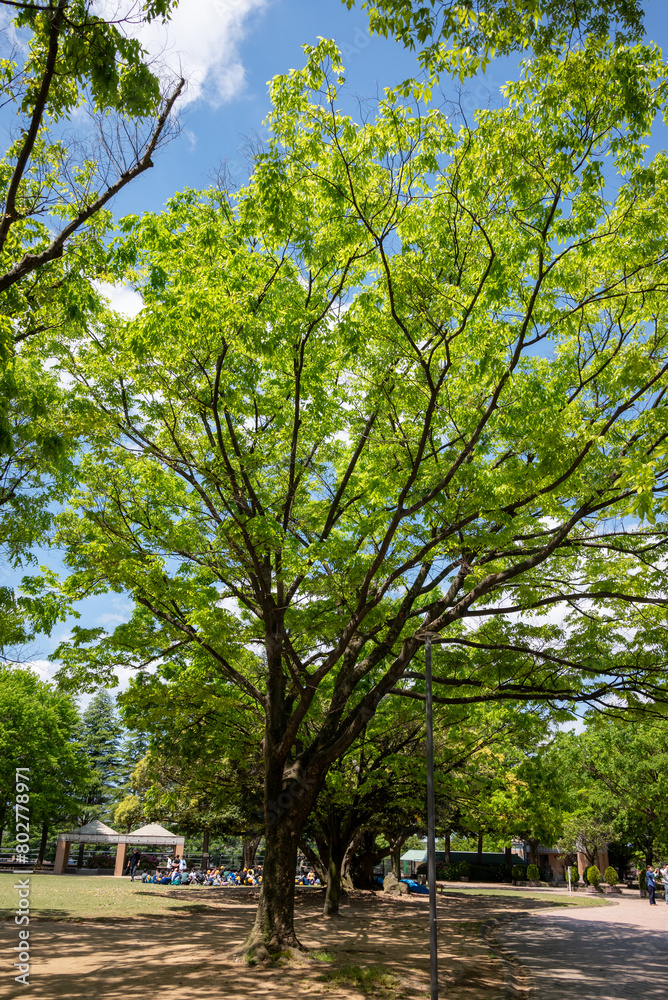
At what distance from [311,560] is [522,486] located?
3.07 m

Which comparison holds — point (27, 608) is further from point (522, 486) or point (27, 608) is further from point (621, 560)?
point (621, 560)

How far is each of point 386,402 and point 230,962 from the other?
321 inches

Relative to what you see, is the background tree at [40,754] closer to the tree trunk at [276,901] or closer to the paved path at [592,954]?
the tree trunk at [276,901]

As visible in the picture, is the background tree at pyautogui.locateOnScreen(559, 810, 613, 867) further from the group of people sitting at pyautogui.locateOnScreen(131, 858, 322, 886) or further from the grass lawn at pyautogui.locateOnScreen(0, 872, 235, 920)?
the grass lawn at pyautogui.locateOnScreen(0, 872, 235, 920)

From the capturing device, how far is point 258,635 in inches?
485

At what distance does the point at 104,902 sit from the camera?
672 inches

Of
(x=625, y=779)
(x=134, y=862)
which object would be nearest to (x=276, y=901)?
(x=134, y=862)

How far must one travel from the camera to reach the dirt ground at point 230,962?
24.6ft

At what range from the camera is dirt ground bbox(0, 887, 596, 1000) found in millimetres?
7484

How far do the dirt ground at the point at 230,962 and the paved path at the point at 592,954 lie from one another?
0.66 metres

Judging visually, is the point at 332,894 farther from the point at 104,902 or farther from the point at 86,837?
the point at 86,837

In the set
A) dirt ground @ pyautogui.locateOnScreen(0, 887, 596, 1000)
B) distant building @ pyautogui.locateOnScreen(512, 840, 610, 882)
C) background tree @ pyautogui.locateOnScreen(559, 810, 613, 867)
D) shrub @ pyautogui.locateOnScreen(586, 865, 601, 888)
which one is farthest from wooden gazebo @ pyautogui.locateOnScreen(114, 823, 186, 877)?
distant building @ pyautogui.locateOnScreen(512, 840, 610, 882)

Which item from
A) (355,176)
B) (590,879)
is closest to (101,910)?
(355,176)

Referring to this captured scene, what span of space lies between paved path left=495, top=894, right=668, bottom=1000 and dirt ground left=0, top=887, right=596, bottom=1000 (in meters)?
0.66
